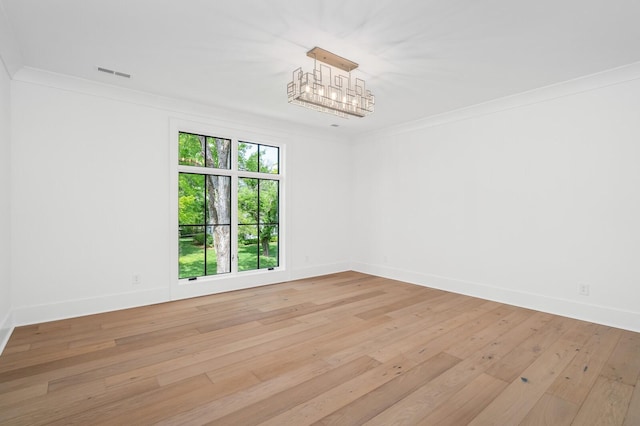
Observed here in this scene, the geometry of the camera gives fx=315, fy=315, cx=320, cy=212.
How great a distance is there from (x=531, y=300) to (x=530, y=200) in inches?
48.5

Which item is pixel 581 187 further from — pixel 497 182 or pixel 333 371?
pixel 333 371

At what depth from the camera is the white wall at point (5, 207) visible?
2875 millimetres

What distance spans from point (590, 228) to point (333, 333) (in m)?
3.04

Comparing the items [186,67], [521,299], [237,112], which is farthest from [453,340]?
[237,112]

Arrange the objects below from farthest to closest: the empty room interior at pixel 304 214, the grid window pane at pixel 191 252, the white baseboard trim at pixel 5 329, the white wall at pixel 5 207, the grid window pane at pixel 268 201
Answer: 1. the grid window pane at pixel 268 201
2. the grid window pane at pixel 191 252
3. the white wall at pixel 5 207
4. the white baseboard trim at pixel 5 329
5. the empty room interior at pixel 304 214

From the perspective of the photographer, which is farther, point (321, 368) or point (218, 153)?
point (218, 153)

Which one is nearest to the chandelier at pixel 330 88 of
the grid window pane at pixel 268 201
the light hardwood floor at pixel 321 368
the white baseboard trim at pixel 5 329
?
the grid window pane at pixel 268 201

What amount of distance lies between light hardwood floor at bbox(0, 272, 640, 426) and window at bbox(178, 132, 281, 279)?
968 mm

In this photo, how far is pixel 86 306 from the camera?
359cm

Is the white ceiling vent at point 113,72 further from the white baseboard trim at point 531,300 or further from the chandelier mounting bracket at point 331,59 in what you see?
the white baseboard trim at point 531,300

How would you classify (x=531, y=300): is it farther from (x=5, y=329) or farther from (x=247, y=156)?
(x=5, y=329)

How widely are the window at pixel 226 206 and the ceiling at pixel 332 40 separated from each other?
104 centimetres

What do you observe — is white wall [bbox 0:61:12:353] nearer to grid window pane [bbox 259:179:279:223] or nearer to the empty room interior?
the empty room interior

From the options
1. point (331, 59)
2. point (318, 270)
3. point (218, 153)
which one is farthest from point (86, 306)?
point (331, 59)
